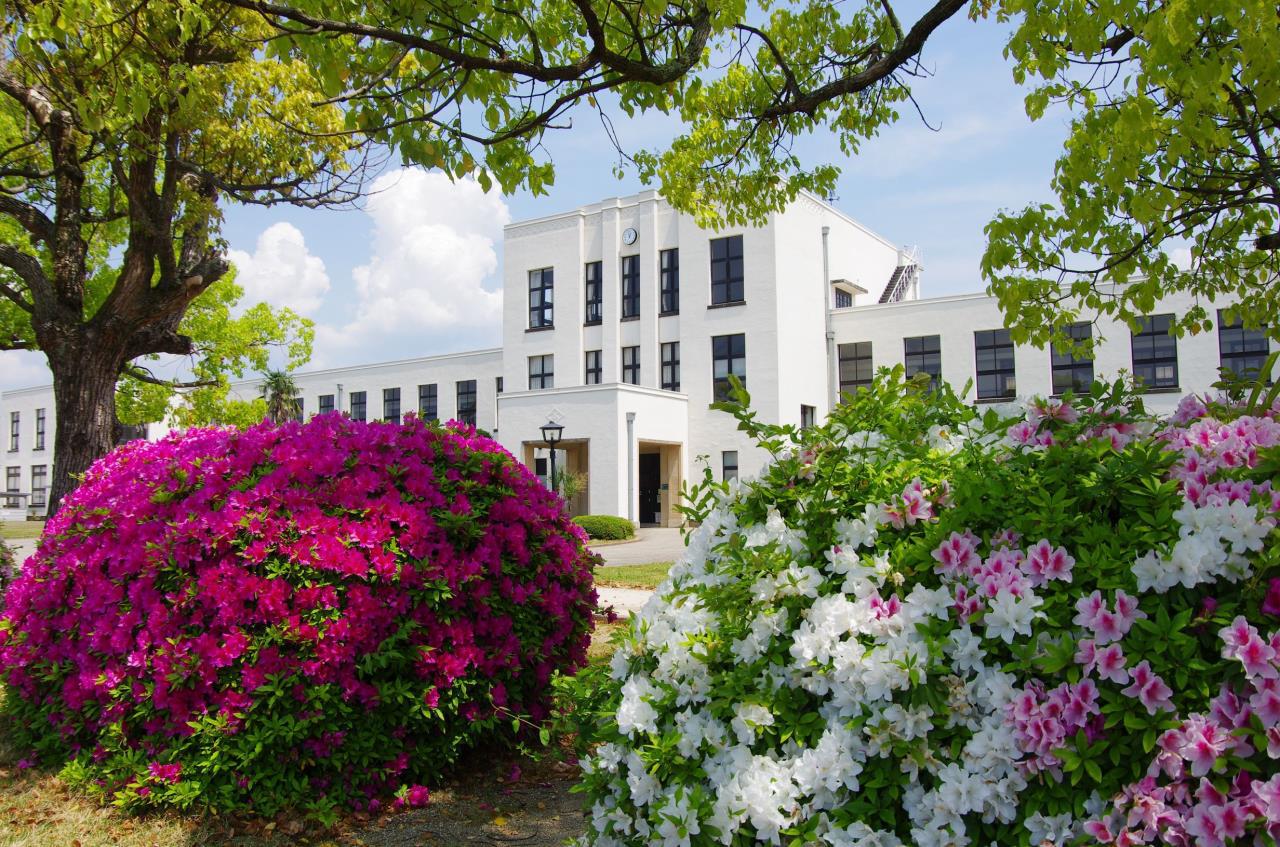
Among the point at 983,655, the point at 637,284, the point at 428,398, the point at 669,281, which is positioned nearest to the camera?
the point at 983,655

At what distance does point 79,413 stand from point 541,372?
26.0 metres

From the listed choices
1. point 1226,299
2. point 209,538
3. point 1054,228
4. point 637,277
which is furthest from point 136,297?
point 1226,299

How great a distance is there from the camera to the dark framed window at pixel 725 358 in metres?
31.8

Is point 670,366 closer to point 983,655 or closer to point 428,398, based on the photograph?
point 428,398

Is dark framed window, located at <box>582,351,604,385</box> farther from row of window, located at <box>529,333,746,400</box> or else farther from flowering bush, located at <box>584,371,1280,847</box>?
flowering bush, located at <box>584,371,1280,847</box>

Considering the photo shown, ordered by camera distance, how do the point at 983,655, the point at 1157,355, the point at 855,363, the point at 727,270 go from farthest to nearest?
the point at 855,363 → the point at 727,270 → the point at 1157,355 → the point at 983,655

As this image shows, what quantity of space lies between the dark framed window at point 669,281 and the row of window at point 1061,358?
689cm

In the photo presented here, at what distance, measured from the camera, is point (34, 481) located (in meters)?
57.9

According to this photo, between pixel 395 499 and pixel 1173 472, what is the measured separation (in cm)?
336

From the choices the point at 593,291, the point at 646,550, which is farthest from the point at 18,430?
the point at 646,550

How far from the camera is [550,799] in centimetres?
437

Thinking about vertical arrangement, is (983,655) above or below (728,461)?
below

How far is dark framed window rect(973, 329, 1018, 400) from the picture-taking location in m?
30.6

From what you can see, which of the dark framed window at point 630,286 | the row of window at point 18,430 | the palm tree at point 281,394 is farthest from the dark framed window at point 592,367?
the row of window at point 18,430
